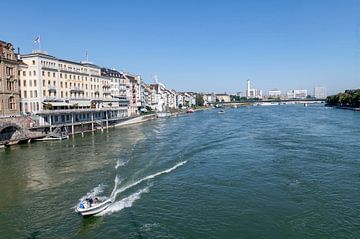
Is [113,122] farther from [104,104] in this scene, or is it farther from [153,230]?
[153,230]

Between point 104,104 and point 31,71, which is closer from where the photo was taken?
point 31,71

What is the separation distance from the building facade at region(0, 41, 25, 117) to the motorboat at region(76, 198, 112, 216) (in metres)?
47.5

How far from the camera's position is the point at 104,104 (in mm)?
105625

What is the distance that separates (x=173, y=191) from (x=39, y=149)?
35001 mm

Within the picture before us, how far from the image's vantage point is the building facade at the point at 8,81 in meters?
64.4

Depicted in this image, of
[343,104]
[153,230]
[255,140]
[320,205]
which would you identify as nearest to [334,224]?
[320,205]

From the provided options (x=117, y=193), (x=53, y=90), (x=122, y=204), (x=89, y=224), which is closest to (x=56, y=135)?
(x=53, y=90)

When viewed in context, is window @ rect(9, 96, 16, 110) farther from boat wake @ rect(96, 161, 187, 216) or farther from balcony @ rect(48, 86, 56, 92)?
boat wake @ rect(96, 161, 187, 216)

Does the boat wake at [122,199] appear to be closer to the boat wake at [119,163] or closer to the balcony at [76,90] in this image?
the boat wake at [119,163]

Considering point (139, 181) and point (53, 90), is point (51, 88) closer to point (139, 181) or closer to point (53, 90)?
point (53, 90)

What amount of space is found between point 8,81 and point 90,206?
5179cm

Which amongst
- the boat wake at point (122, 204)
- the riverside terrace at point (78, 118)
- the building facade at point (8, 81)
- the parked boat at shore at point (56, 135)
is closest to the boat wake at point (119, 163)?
the boat wake at point (122, 204)

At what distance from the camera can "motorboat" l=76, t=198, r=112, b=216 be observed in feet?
80.0

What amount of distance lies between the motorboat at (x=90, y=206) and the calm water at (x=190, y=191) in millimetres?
474
